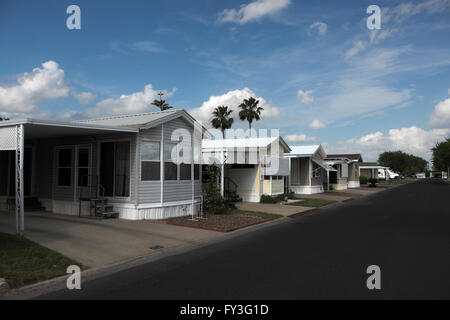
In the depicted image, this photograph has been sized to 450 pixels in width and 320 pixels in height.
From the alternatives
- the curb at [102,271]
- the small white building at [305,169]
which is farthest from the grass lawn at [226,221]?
the small white building at [305,169]

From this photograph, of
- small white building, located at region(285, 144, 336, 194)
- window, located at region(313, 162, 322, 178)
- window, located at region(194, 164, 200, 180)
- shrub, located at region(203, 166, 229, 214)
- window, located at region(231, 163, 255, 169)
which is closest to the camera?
window, located at region(194, 164, 200, 180)

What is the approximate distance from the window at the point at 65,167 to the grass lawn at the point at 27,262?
5.50m

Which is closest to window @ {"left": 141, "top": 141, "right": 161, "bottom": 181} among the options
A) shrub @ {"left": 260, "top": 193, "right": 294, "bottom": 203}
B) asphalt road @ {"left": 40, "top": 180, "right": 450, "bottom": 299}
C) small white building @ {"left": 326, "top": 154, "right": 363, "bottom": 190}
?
asphalt road @ {"left": 40, "top": 180, "right": 450, "bottom": 299}

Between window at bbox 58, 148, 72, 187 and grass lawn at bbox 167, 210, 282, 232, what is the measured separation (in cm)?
452

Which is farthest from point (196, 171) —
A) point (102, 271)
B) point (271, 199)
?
point (102, 271)

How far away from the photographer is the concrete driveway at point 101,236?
7880mm

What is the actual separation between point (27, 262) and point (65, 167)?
7.62 meters

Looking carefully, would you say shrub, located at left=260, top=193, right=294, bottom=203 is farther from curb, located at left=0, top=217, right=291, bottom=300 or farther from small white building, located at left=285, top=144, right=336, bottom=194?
curb, located at left=0, top=217, right=291, bottom=300

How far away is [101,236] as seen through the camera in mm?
9500

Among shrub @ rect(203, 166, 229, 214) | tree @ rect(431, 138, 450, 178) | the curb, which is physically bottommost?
the curb

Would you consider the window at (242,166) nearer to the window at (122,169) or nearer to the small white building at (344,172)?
the window at (122,169)

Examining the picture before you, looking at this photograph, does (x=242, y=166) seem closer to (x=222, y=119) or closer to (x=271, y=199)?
(x=271, y=199)

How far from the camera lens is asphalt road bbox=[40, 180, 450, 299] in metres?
5.41
